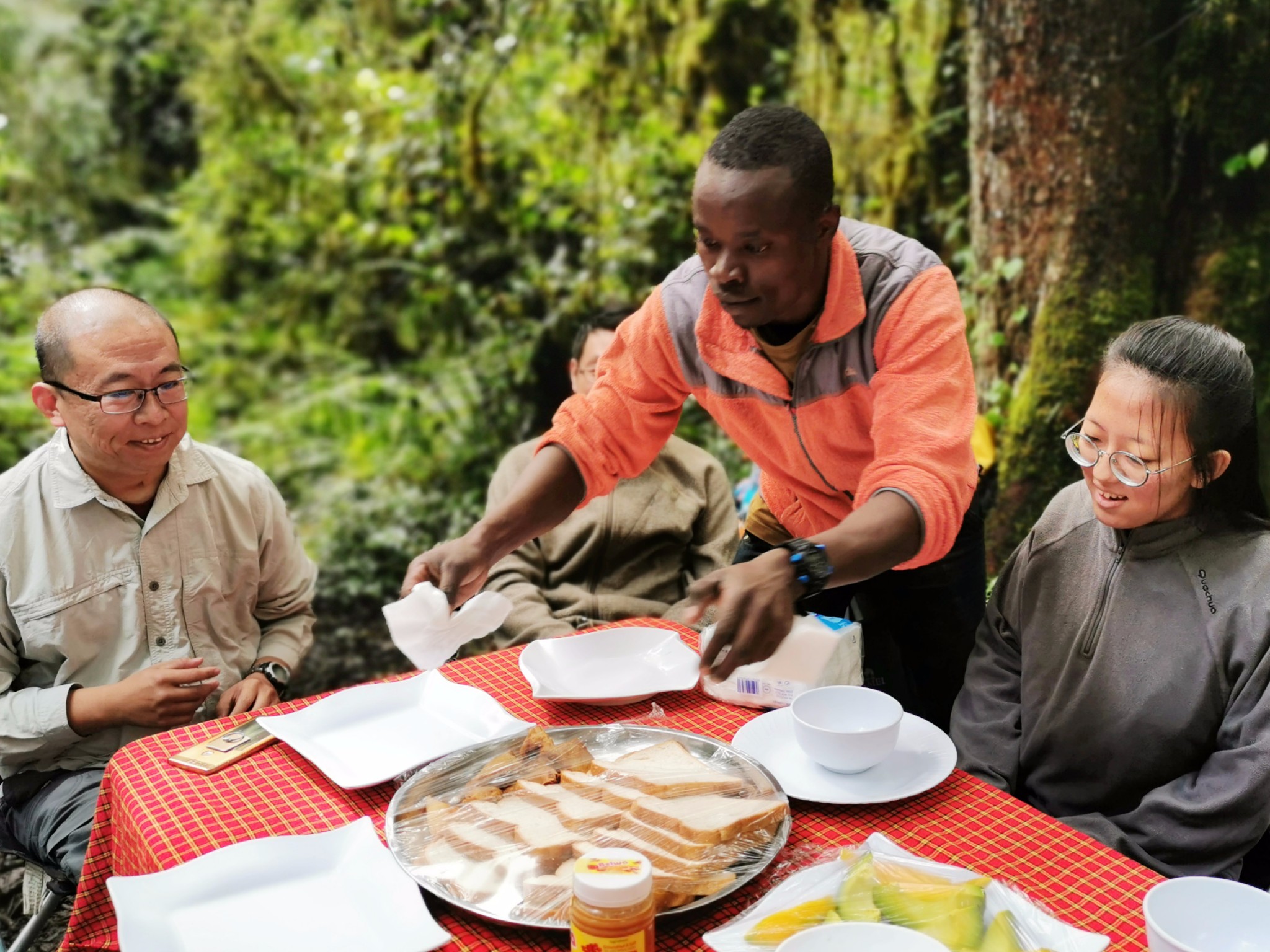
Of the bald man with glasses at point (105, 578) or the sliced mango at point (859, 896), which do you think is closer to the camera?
the sliced mango at point (859, 896)

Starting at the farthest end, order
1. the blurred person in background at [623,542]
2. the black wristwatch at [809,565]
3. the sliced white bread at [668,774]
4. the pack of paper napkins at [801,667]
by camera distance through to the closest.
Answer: the blurred person in background at [623,542] → the pack of paper napkins at [801,667] → the black wristwatch at [809,565] → the sliced white bread at [668,774]

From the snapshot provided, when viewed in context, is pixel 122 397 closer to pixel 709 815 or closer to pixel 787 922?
pixel 709 815

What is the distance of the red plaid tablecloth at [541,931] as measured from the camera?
46.3 inches

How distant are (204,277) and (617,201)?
1.99 meters

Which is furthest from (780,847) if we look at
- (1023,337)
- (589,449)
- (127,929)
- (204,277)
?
(204,277)

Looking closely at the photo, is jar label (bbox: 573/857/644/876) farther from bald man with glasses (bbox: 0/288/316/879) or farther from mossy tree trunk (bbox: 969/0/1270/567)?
mossy tree trunk (bbox: 969/0/1270/567)

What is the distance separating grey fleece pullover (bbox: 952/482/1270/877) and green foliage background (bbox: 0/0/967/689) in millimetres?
2580

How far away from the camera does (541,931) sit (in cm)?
115

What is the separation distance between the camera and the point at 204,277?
4.94 meters

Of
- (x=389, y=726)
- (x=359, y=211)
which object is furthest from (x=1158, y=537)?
(x=359, y=211)

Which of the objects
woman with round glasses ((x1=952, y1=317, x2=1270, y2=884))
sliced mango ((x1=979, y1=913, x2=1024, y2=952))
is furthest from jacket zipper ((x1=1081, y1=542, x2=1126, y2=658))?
sliced mango ((x1=979, y1=913, x2=1024, y2=952))

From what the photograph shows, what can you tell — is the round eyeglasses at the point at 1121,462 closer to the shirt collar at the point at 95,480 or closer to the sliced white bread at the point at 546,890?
the sliced white bread at the point at 546,890

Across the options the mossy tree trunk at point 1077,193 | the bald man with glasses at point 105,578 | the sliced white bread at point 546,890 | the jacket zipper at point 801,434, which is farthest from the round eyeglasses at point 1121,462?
the mossy tree trunk at point 1077,193

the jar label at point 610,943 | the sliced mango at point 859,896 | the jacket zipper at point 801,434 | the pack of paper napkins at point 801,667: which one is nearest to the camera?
the jar label at point 610,943
